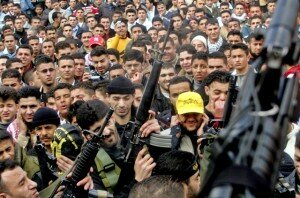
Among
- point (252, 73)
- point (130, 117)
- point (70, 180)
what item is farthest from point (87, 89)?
point (252, 73)

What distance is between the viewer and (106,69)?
945 centimetres

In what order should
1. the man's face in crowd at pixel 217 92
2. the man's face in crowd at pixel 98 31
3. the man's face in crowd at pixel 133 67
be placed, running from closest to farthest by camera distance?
the man's face in crowd at pixel 217 92, the man's face in crowd at pixel 133 67, the man's face in crowd at pixel 98 31

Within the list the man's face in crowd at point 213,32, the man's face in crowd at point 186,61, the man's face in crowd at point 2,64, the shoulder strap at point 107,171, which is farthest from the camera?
the man's face in crowd at point 213,32

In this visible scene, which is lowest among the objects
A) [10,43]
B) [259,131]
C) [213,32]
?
[10,43]

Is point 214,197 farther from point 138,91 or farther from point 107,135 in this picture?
point 138,91

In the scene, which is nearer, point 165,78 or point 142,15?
point 165,78

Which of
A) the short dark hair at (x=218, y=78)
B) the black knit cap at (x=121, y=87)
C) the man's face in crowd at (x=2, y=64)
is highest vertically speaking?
the black knit cap at (x=121, y=87)

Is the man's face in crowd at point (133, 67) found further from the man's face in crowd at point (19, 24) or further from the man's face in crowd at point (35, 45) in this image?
the man's face in crowd at point (19, 24)

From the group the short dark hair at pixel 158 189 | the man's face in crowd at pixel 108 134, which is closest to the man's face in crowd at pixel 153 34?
the man's face in crowd at pixel 108 134

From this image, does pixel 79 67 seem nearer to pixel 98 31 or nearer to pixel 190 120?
pixel 98 31

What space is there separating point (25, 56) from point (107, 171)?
23.3 feet

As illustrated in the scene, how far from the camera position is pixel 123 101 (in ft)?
19.3

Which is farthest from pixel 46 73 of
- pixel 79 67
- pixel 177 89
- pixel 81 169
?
pixel 81 169

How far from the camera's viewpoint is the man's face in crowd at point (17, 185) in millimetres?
3889
